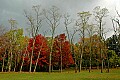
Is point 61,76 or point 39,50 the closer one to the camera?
point 61,76

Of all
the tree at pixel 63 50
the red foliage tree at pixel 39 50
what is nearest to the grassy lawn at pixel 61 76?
the red foliage tree at pixel 39 50

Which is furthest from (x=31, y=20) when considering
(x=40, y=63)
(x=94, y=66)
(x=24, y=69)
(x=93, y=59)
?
(x=94, y=66)

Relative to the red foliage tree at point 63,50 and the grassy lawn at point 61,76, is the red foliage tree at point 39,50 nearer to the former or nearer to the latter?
the red foliage tree at point 63,50

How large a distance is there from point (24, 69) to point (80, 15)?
114ft

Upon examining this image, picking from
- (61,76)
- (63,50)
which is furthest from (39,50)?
(61,76)

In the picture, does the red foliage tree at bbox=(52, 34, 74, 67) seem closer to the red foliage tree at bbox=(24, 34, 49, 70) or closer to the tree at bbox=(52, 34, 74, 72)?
the tree at bbox=(52, 34, 74, 72)

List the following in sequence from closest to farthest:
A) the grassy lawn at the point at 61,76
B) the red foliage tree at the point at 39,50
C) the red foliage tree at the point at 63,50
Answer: the grassy lawn at the point at 61,76 → the red foliage tree at the point at 39,50 → the red foliage tree at the point at 63,50

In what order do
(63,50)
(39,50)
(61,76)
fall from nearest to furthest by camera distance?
(61,76), (39,50), (63,50)

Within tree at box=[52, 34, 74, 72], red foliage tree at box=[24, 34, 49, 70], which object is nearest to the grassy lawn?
red foliage tree at box=[24, 34, 49, 70]

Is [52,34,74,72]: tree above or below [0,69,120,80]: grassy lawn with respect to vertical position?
above

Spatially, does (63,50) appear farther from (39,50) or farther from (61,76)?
(61,76)

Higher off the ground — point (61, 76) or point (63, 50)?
point (63, 50)

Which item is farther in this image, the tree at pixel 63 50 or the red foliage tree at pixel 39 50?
the tree at pixel 63 50

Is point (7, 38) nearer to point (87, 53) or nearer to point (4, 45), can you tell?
point (4, 45)
